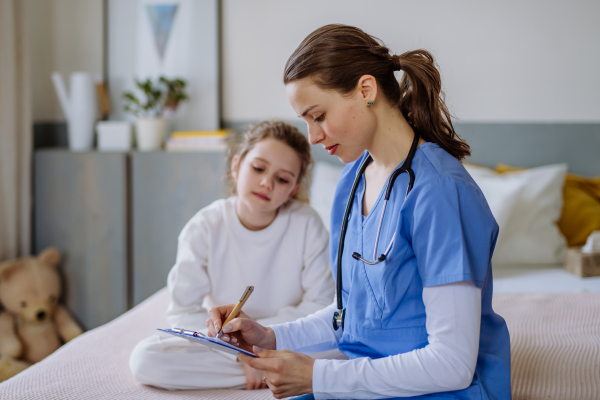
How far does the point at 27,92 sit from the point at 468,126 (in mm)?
2174

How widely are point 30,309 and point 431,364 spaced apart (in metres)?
2.18

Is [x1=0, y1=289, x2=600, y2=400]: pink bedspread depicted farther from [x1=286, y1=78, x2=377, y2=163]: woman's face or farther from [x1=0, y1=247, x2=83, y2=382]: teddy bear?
[x1=0, y1=247, x2=83, y2=382]: teddy bear

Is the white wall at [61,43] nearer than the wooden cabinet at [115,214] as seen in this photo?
A: No

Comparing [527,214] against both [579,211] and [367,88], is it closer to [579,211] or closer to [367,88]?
[579,211]

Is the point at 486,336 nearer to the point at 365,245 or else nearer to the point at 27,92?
the point at 365,245

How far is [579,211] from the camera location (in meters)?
2.38

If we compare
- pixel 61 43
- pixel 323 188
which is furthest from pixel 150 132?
pixel 323 188

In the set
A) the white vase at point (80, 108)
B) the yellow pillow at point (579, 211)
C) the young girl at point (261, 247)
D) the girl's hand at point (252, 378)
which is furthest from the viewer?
the white vase at point (80, 108)

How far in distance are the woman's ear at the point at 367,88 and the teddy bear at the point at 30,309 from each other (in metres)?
2.06

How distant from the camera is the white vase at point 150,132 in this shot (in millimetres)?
2711

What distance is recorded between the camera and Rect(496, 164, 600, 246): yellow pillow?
2365 mm

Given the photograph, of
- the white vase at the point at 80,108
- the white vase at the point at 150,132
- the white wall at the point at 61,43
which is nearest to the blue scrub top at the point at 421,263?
the white vase at the point at 150,132

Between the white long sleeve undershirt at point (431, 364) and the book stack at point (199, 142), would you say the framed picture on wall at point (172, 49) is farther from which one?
the white long sleeve undershirt at point (431, 364)

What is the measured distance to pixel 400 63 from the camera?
42.2 inches
